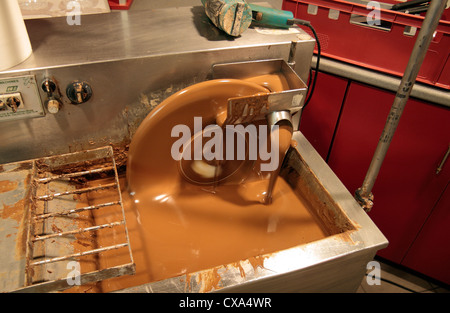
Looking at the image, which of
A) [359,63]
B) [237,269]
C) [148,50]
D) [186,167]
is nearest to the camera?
[237,269]

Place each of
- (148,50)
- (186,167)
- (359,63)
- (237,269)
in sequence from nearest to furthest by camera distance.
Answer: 1. (237,269)
2. (148,50)
3. (186,167)
4. (359,63)

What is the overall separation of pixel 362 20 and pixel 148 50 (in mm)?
973

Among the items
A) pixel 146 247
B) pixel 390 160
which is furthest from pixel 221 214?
pixel 390 160

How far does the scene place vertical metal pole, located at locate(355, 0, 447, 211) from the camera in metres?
0.72

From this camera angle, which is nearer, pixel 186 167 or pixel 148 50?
pixel 148 50

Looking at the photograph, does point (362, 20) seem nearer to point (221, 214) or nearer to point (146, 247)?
point (221, 214)

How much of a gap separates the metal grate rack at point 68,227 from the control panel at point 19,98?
0.15m

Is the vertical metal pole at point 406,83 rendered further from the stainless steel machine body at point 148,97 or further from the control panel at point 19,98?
the control panel at point 19,98

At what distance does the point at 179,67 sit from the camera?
39.9 inches

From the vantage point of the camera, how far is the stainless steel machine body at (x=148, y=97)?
0.87 metres

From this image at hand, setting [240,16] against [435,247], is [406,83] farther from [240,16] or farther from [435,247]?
[435,247]

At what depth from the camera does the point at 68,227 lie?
0.95 metres

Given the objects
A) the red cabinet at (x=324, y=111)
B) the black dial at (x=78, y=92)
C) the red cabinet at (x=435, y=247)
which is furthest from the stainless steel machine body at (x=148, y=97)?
the red cabinet at (x=435, y=247)

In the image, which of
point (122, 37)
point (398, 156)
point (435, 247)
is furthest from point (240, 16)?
point (435, 247)
